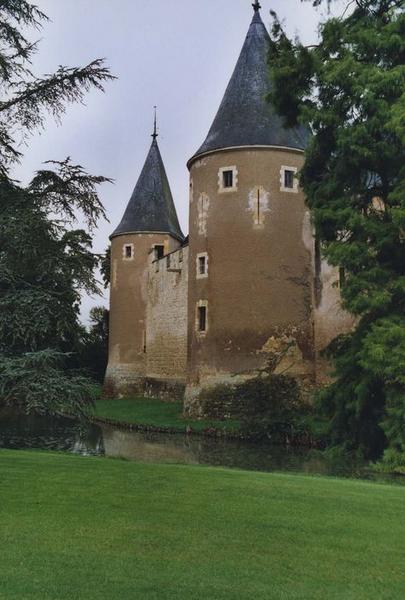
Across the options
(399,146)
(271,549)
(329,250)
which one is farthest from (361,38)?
(271,549)

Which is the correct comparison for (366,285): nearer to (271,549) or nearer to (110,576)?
(271,549)

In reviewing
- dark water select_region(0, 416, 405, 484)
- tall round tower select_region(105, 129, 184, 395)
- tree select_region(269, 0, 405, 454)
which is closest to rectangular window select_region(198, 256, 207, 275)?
dark water select_region(0, 416, 405, 484)

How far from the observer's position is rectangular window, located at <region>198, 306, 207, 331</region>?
68.2 ft

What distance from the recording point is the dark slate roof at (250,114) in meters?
20.6

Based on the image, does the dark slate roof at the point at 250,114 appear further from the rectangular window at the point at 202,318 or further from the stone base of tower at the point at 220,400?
the stone base of tower at the point at 220,400

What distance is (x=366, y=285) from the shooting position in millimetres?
11430

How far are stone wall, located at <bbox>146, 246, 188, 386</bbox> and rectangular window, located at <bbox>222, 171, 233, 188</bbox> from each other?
5427 millimetres

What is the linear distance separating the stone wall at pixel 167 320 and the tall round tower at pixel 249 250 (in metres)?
5.09

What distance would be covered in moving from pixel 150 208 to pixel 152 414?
1157 cm

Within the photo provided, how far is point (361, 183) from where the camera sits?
41.0 feet

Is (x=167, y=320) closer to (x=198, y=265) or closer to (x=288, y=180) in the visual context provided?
(x=198, y=265)

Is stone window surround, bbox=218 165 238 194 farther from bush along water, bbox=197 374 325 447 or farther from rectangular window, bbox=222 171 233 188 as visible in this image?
bush along water, bbox=197 374 325 447

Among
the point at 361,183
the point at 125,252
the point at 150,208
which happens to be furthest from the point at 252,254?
the point at 150,208

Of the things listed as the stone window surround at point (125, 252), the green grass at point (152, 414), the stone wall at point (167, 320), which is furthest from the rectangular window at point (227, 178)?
the stone window surround at point (125, 252)
